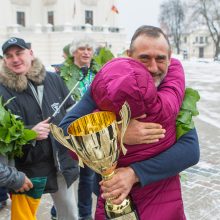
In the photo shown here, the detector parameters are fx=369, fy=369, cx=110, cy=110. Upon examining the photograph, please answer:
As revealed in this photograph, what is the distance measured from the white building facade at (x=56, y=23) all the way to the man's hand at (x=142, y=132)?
117ft

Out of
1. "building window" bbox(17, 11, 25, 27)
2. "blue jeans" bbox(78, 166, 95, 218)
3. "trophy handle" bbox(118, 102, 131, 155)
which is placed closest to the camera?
"trophy handle" bbox(118, 102, 131, 155)

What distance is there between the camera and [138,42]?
5.08 feet

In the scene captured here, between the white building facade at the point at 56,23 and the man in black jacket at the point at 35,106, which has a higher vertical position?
the white building facade at the point at 56,23

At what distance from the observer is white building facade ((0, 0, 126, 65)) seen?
38.4 metres

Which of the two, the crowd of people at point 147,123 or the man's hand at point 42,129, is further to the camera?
the man's hand at point 42,129

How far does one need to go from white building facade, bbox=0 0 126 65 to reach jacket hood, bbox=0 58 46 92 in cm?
3428

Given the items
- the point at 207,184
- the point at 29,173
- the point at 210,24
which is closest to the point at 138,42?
the point at 29,173

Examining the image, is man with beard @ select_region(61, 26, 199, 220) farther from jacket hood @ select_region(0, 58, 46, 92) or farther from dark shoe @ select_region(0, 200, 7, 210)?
dark shoe @ select_region(0, 200, 7, 210)

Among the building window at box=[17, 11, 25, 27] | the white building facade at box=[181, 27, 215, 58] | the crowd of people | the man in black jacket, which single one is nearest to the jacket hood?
the man in black jacket

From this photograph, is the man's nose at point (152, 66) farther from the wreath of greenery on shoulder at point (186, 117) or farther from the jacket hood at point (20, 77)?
the jacket hood at point (20, 77)

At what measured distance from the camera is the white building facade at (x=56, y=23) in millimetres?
38375

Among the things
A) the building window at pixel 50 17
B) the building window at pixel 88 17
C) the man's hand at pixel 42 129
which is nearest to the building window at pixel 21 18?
the building window at pixel 50 17

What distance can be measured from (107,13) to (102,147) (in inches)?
1771

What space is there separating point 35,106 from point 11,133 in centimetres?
41
